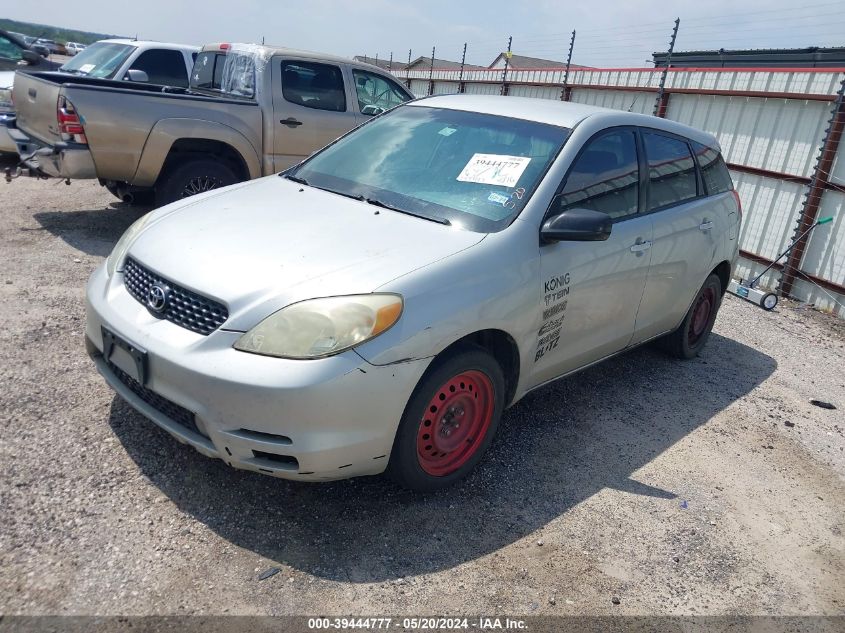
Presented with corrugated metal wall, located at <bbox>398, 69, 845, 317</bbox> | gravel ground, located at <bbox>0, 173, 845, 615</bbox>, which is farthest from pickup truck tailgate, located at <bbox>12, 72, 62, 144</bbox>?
corrugated metal wall, located at <bbox>398, 69, 845, 317</bbox>

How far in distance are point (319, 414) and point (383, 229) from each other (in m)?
1.05

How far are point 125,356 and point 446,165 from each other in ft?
6.33

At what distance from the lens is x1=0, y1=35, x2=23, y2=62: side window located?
11234 millimetres

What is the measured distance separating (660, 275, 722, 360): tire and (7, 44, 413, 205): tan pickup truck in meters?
4.33

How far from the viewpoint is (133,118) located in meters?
6.14

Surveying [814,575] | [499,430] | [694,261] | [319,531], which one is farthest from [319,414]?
[694,261]

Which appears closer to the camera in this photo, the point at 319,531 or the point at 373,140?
the point at 319,531

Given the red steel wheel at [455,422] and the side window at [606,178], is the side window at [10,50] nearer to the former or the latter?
the side window at [606,178]

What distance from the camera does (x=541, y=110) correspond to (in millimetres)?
4008

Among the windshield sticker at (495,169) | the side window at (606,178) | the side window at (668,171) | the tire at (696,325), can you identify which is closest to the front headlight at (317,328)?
the windshield sticker at (495,169)

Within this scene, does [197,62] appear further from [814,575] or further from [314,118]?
[814,575]

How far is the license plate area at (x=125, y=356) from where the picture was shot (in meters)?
2.80

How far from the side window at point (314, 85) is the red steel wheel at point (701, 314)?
4.49 m

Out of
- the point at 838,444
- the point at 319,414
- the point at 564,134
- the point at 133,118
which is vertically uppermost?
the point at 564,134
